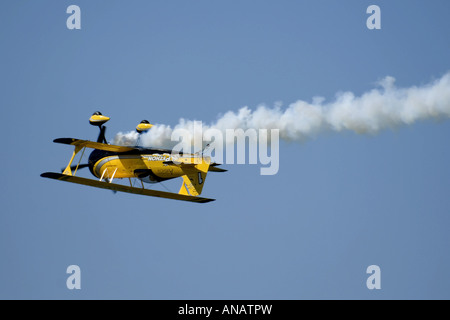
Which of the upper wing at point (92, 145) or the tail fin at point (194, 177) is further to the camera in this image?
the tail fin at point (194, 177)

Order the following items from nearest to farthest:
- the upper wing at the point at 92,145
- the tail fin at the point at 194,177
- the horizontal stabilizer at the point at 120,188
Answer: the horizontal stabilizer at the point at 120,188 < the upper wing at the point at 92,145 < the tail fin at the point at 194,177

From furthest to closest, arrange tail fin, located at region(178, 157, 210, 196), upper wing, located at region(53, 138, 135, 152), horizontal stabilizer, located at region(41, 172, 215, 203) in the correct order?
tail fin, located at region(178, 157, 210, 196) < upper wing, located at region(53, 138, 135, 152) < horizontal stabilizer, located at region(41, 172, 215, 203)

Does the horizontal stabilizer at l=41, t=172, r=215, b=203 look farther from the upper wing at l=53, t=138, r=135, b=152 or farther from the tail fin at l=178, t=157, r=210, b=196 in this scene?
the upper wing at l=53, t=138, r=135, b=152

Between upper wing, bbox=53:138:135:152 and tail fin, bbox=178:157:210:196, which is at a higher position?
upper wing, bbox=53:138:135:152

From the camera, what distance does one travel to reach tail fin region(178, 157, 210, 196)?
38.2 m

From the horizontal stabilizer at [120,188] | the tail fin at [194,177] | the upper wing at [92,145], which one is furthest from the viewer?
the tail fin at [194,177]

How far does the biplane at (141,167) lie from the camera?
3784 cm

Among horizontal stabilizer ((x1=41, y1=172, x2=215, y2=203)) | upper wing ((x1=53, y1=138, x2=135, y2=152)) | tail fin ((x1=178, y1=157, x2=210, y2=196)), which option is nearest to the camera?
horizontal stabilizer ((x1=41, y1=172, x2=215, y2=203))

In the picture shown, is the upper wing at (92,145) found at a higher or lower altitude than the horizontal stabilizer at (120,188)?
higher

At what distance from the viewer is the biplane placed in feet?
124

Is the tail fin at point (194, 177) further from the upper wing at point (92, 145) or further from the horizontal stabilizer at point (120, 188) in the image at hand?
the upper wing at point (92, 145)

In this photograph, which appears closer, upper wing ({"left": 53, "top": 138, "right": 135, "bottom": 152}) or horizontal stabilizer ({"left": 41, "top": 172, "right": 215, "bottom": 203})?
horizontal stabilizer ({"left": 41, "top": 172, "right": 215, "bottom": 203})
